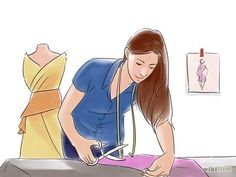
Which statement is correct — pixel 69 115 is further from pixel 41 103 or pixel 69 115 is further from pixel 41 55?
pixel 41 55

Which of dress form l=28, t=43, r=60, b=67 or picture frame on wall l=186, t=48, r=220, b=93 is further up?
dress form l=28, t=43, r=60, b=67

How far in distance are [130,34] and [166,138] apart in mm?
364

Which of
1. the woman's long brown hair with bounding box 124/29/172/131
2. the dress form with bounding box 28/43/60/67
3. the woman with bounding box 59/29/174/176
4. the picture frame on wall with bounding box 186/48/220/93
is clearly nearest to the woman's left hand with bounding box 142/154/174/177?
the woman with bounding box 59/29/174/176

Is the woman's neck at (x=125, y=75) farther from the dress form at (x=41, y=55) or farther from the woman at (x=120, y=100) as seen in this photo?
the dress form at (x=41, y=55)

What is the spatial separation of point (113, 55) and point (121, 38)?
0.06 metres

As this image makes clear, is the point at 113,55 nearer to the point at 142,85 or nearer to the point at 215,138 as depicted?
the point at 142,85

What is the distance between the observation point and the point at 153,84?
1487 mm

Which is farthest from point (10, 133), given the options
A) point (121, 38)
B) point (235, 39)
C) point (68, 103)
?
point (235, 39)

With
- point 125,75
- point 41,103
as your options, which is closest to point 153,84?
point 125,75

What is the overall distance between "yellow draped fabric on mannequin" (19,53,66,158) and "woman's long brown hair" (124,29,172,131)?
26cm

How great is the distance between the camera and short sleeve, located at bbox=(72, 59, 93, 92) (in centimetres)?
145

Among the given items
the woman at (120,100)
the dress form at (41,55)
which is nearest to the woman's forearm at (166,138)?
the woman at (120,100)

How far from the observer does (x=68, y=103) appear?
1.45 meters

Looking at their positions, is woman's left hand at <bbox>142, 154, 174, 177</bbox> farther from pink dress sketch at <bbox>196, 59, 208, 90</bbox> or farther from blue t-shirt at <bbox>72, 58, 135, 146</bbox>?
pink dress sketch at <bbox>196, 59, 208, 90</bbox>
